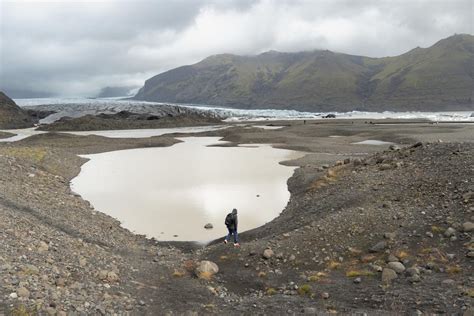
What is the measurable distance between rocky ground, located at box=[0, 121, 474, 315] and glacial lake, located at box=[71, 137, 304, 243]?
1747 mm

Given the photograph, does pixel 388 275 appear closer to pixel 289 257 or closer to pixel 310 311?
pixel 310 311

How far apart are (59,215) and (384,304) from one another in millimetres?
16786

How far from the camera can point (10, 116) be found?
115750 millimetres

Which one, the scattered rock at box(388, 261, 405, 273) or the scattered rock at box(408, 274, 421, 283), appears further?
the scattered rock at box(388, 261, 405, 273)

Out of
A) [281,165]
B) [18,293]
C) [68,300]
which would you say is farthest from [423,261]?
[281,165]

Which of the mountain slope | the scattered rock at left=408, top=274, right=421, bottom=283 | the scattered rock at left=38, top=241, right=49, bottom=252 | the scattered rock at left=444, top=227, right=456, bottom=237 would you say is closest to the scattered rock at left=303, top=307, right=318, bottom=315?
the scattered rock at left=408, top=274, right=421, bottom=283

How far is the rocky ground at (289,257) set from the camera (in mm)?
10945

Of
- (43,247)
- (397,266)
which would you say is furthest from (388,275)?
(43,247)

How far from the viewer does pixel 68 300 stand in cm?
1035

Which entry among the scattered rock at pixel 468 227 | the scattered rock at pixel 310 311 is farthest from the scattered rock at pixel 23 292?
the scattered rock at pixel 468 227

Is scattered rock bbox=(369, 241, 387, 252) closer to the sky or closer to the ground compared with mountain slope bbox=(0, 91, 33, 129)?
closer to the ground

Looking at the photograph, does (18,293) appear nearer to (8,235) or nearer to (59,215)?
(8,235)

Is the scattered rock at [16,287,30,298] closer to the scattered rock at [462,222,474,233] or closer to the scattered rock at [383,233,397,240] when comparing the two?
the scattered rock at [383,233,397,240]

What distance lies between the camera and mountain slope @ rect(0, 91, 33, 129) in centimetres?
11038
